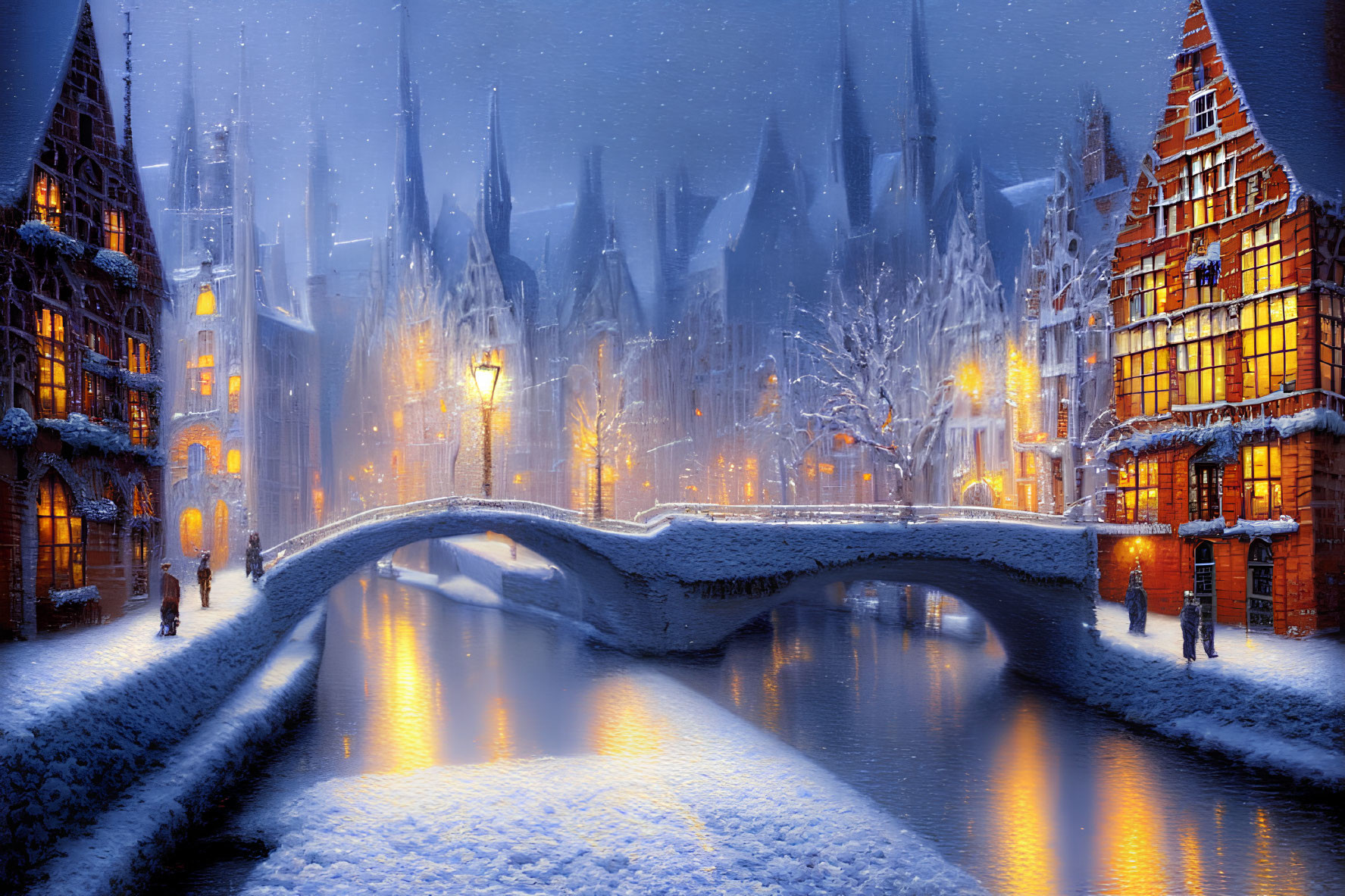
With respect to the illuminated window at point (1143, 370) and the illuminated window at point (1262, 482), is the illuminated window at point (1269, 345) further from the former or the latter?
the illuminated window at point (1143, 370)

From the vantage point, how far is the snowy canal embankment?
7199 millimetres

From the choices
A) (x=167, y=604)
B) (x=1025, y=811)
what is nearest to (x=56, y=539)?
(x=167, y=604)

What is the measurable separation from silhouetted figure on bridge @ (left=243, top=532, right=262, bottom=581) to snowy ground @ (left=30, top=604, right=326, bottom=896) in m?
1.56

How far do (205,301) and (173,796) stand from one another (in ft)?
23.1

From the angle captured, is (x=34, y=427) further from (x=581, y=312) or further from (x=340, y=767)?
(x=581, y=312)

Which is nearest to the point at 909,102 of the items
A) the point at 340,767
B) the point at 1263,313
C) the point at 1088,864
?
the point at 1263,313

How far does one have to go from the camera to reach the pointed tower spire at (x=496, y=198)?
2303cm

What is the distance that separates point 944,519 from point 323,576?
38.9 ft

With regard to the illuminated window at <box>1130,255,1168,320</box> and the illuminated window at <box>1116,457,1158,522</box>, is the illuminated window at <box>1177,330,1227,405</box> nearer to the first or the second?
the illuminated window at <box>1130,255,1168,320</box>

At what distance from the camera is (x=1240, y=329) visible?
904 centimetres

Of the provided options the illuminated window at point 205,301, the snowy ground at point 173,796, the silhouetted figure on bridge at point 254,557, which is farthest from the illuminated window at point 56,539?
the silhouetted figure on bridge at point 254,557

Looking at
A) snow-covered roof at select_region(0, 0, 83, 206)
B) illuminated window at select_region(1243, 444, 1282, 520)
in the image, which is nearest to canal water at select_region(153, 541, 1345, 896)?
illuminated window at select_region(1243, 444, 1282, 520)

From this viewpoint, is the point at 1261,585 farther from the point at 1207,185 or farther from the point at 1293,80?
the point at 1293,80

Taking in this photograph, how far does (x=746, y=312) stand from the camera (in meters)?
26.0
